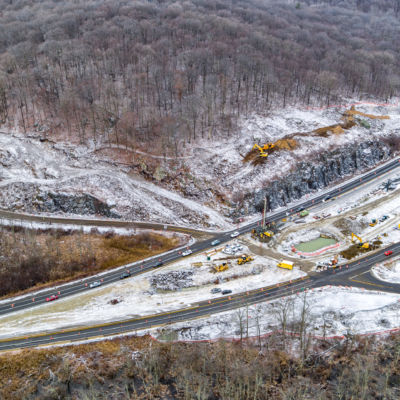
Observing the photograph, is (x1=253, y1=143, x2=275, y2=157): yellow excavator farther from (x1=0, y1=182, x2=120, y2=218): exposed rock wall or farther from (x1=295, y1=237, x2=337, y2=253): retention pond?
(x1=0, y1=182, x2=120, y2=218): exposed rock wall

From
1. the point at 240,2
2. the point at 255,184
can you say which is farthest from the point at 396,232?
the point at 240,2

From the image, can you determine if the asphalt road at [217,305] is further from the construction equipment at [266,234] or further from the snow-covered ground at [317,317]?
the construction equipment at [266,234]

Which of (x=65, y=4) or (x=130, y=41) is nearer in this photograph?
(x=130, y=41)

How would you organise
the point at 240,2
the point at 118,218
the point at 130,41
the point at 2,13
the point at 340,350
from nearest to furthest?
1. the point at 340,350
2. the point at 118,218
3. the point at 130,41
4. the point at 2,13
5. the point at 240,2

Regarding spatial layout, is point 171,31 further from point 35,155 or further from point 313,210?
point 313,210

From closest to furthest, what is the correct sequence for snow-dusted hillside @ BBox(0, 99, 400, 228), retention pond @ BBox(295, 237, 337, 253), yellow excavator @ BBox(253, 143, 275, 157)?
1. retention pond @ BBox(295, 237, 337, 253)
2. snow-dusted hillside @ BBox(0, 99, 400, 228)
3. yellow excavator @ BBox(253, 143, 275, 157)

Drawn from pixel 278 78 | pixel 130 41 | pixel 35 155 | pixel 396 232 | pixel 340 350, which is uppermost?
pixel 130 41

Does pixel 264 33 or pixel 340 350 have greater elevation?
pixel 264 33

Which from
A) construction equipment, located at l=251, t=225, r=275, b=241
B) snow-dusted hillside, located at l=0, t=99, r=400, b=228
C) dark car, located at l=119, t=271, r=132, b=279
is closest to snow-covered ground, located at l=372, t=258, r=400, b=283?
construction equipment, located at l=251, t=225, r=275, b=241
